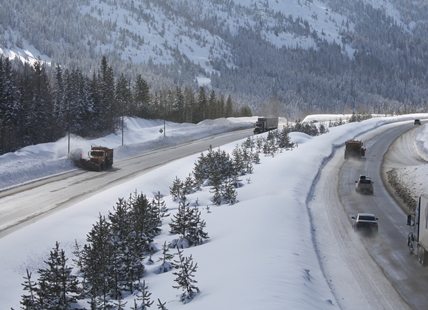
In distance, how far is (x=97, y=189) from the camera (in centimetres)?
4041

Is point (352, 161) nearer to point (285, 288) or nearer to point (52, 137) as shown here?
point (285, 288)

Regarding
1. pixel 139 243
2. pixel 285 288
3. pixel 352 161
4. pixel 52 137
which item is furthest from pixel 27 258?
pixel 52 137

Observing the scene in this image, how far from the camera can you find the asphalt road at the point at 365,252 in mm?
17609

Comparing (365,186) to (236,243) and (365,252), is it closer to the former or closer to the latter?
(365,252)

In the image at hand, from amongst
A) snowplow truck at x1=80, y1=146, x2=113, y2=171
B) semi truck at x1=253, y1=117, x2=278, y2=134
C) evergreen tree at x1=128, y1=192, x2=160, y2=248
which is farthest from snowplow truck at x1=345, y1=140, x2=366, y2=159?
evergreen tree at x1=128, y1=192, x2=160, y2=248

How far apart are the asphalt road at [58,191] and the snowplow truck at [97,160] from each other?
102 cm

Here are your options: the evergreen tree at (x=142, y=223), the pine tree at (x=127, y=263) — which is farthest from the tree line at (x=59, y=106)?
the pine tree at (x=127, y=263)

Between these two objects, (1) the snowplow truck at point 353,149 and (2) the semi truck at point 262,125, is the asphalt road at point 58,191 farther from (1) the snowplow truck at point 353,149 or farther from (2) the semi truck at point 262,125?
(2) the semi truck at point 262,125

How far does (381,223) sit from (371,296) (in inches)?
437

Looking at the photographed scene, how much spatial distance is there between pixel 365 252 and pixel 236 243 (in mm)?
6664

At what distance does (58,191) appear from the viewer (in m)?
39.3

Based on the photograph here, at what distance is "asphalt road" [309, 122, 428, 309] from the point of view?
1761 cm

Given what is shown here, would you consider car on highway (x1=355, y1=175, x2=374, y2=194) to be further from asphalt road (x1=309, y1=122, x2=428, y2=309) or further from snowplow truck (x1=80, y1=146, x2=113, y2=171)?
snowplow truck (x1=80, y1=146, x2=113, y2=171)

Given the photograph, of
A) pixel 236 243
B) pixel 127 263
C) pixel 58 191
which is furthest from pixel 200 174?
pixel 127 263
